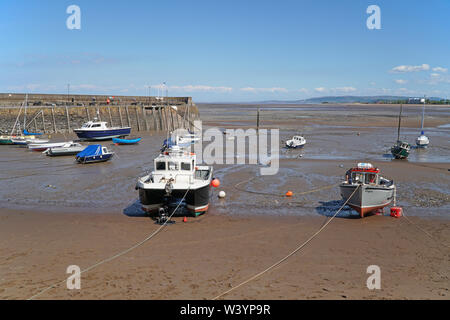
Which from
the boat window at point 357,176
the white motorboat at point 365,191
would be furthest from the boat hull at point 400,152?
the boat window at point 357,176

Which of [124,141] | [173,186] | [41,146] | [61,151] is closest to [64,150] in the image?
[61,151]

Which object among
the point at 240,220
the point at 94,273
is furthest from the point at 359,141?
the point at 94,273

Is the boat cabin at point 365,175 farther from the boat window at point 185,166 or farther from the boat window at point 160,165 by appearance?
the boat window at point 160,165

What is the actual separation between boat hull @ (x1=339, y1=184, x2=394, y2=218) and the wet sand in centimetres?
50

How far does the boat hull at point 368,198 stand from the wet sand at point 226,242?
50cm

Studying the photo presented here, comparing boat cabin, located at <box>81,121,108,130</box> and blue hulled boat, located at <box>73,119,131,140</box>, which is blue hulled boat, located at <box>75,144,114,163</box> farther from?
boat cabin, located at <box>81,121,108,130</box>

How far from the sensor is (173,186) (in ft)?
51.6

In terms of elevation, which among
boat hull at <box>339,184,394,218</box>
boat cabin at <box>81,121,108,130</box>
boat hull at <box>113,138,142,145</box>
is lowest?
boat hull at <box>339,184,394,218</box>

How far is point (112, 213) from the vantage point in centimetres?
1733

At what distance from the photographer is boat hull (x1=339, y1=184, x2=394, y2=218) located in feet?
53.6

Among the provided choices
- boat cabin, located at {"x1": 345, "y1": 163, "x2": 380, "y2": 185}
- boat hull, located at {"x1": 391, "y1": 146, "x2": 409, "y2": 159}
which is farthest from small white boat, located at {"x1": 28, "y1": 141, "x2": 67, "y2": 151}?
boat hull, located at {"x1": 391, "y1": 146, "x2": 409, "y2": 159}

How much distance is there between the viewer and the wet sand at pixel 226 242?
10.3 metres

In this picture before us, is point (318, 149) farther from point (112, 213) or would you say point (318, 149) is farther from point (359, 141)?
point (112, 213)

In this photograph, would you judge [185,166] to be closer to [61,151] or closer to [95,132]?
[61,151]
